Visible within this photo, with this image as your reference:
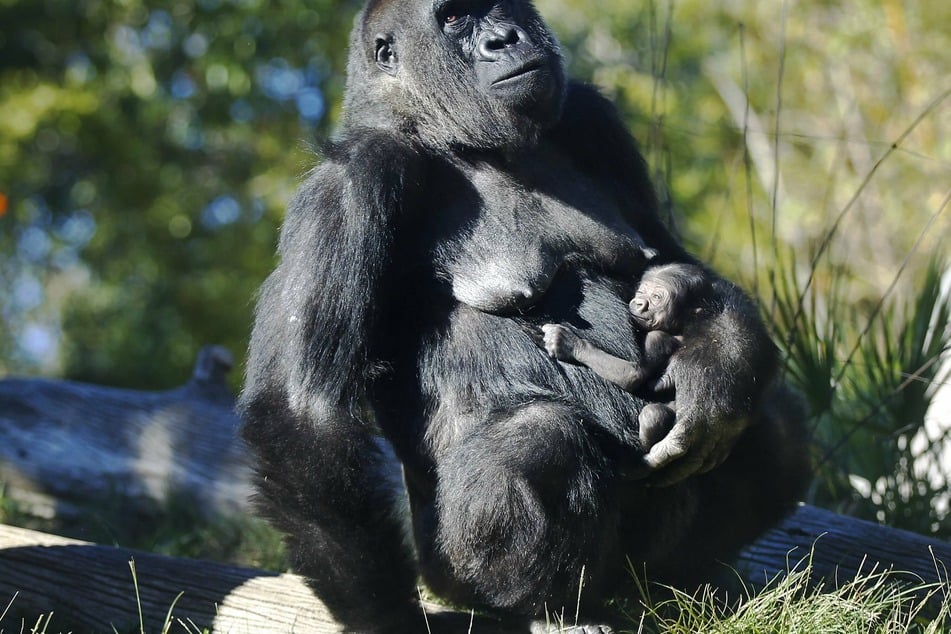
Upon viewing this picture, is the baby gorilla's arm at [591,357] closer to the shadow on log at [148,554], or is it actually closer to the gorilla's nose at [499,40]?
the shadow on log at [148,554]

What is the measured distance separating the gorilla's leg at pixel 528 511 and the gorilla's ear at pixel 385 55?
157cm

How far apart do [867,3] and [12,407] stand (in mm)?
12317

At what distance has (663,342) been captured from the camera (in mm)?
4090

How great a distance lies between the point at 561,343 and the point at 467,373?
0.37m

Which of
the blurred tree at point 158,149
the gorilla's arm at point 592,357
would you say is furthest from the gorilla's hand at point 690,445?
the blurred tree at point 158,149

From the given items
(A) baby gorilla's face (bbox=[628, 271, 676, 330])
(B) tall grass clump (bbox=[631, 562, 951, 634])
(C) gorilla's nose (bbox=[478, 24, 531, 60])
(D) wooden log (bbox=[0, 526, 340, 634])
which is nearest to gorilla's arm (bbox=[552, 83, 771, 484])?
(A) baby gorilla's face (bbox=[628, 271, 676, 330])

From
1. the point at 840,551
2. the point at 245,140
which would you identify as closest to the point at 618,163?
the point at 840,551

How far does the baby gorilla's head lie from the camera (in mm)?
4098

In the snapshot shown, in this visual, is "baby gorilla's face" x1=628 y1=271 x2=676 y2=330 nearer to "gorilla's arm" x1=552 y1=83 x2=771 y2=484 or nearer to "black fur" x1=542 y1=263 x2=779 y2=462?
"black fur" x1=542 y1=263 x2=779 y2=462

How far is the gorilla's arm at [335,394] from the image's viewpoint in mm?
3770

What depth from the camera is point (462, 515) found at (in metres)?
3.73

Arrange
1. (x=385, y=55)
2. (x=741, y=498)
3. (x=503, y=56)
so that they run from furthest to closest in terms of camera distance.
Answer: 1. (x=385, y=55)
2. (x=741, y=498)
3. (x=503, y=56)

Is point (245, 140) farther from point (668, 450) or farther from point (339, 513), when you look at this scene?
point (668, 450)

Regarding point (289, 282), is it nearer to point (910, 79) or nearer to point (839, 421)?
point (839, 421)
